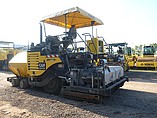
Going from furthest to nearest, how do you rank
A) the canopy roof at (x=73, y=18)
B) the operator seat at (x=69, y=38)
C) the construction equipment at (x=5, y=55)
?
1. the construction equipment at (x=5, y=55)
2. the operator seat at (x=69, y=38)
3. the canopy roof at (x=73, y=18)

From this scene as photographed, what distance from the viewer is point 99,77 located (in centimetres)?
531

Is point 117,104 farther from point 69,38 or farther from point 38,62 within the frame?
point 38,62

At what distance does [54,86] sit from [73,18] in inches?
108

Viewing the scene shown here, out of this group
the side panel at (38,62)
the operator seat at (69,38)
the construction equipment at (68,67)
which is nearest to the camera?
the construction equipment at (68,67)

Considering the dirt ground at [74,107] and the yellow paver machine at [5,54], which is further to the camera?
the yellow paver machine at [5,54]

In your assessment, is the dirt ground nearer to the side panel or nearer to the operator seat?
the side panel

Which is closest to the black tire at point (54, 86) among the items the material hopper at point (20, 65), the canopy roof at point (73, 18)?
the material hopper at point (20, 65)

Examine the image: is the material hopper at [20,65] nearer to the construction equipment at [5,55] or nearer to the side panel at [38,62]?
the side panel at [38,62]

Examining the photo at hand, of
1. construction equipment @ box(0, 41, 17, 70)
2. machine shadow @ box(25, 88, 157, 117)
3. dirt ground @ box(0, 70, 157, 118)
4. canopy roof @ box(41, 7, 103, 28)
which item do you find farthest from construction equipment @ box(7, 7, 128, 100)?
construction equipment @ box(0, 41, 17, 70)

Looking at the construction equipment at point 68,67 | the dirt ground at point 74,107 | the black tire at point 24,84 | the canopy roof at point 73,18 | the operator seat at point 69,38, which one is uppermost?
the canopy roof at point 73,18

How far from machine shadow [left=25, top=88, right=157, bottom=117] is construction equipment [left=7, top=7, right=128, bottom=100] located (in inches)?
9.7

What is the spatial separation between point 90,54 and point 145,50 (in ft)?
47.1

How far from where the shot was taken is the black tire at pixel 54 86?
21.7 ft

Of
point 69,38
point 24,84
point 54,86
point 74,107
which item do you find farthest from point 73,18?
point 74,107
